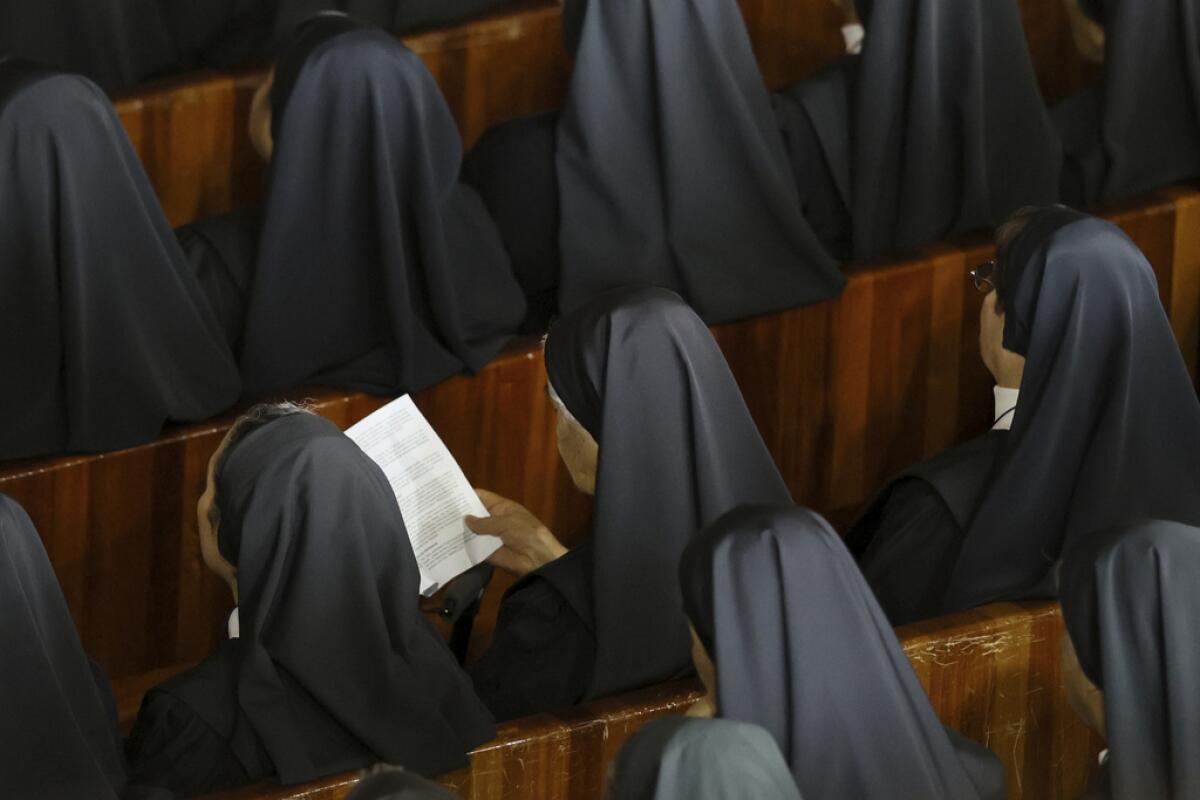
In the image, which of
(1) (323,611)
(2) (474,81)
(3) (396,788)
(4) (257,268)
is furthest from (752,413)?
(3) (396,788)

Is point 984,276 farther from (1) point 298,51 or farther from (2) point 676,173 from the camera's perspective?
(1) point 298,51

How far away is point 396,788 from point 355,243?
2.39 metres

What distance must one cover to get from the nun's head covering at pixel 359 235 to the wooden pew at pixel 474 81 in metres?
0.79

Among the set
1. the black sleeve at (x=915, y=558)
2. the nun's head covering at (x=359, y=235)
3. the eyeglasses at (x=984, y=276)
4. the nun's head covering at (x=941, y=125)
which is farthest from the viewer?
the nun's head covering at (x=941, y=125)

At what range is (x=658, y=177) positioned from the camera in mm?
5230

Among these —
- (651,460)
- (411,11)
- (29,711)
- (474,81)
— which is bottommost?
(29,711)

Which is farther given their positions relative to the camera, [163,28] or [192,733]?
[163,28]

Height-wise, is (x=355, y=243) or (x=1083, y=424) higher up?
(x=355, y=243)

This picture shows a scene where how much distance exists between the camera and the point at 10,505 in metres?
3.48

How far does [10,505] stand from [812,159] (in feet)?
8.38

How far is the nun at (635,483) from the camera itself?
393cm

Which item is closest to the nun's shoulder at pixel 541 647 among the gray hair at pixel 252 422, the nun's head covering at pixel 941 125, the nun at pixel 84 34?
the gray hair at pixel 252 422

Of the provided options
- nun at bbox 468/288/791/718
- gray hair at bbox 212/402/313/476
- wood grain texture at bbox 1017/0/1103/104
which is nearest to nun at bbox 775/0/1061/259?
wood grain texture at bbox 1017/0/1103/104

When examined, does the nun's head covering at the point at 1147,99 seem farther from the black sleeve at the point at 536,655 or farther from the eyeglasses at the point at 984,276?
the black sleeve at the point at 536,655
